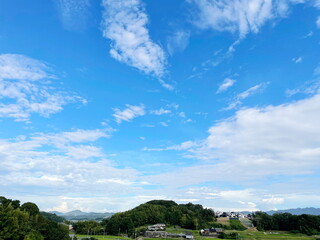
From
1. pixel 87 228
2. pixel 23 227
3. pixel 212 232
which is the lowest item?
pixel 23 227

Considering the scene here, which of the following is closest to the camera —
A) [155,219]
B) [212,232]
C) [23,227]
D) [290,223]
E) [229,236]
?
[23,227]

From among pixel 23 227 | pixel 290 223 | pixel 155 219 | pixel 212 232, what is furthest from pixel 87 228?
pixel 290 223

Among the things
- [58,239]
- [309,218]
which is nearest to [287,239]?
[309,218]

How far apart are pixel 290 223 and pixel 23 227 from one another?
3483 inches

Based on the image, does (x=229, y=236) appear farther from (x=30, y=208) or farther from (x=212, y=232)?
(x=30, y=208)

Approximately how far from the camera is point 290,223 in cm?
9231

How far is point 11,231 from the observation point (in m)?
41.4

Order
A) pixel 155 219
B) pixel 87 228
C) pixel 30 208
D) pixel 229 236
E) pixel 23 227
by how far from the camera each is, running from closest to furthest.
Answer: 1. pixel 23 227
2. pixel 30 208
3. pixel 229 236
4. pixel 87 228
5. pixel 155 219

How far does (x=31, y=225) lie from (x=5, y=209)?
650 centimetres

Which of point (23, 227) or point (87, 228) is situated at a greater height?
point (87, 228)

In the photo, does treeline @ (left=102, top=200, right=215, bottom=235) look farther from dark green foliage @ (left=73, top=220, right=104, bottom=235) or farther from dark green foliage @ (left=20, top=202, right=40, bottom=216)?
dark green foliage @ (left=20, top=202, right=40, bottom=216)

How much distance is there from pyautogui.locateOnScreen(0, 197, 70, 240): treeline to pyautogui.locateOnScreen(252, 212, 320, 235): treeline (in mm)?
74660

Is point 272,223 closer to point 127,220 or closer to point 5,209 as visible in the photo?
point 127,220

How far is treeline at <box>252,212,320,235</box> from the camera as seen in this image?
84.0 metres
